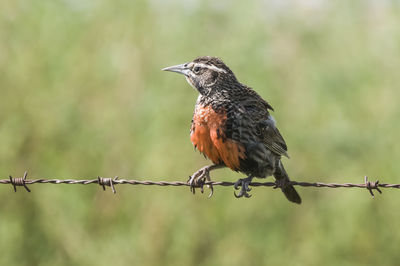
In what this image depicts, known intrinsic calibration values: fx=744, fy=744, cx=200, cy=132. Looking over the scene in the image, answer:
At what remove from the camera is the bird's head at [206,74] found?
693cm

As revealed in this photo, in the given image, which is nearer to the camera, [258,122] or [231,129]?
[231,129]

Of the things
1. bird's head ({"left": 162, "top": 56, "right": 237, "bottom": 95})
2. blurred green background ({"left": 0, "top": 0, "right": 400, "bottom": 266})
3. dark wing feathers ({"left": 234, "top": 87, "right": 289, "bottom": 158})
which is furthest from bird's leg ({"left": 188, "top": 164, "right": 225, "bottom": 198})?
blurred green background ({"left": 0, "top": 0, "right": 400, "bottom": 266})

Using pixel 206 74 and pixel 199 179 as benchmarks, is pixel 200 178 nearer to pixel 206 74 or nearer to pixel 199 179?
pixel 199 179

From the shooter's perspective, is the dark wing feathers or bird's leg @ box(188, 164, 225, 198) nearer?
bird's leg @ box(188, 164, 225, 198)

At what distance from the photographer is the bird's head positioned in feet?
22.7

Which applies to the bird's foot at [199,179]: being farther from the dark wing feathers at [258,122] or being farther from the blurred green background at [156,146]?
the blurred green background at [156,146]

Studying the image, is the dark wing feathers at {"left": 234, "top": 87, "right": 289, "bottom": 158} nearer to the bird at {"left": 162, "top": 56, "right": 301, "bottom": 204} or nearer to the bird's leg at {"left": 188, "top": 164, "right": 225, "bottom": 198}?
the bird at {"left": 162, "top": 56, "right": 301, "bottom": 204}

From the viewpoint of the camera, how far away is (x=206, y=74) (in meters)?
7.02

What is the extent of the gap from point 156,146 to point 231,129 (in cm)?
416

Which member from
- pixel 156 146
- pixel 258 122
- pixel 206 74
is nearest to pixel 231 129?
pixel 258 122

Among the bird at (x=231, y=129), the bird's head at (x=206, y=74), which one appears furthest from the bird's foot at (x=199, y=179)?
the bird's head at (x=206, y=74)

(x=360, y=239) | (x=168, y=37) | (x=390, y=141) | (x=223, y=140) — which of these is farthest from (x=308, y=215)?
(x=223, y=140)

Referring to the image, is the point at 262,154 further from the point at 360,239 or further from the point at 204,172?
the point at 360,239

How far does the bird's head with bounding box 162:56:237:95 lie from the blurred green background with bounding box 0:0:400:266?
3.26 metres
